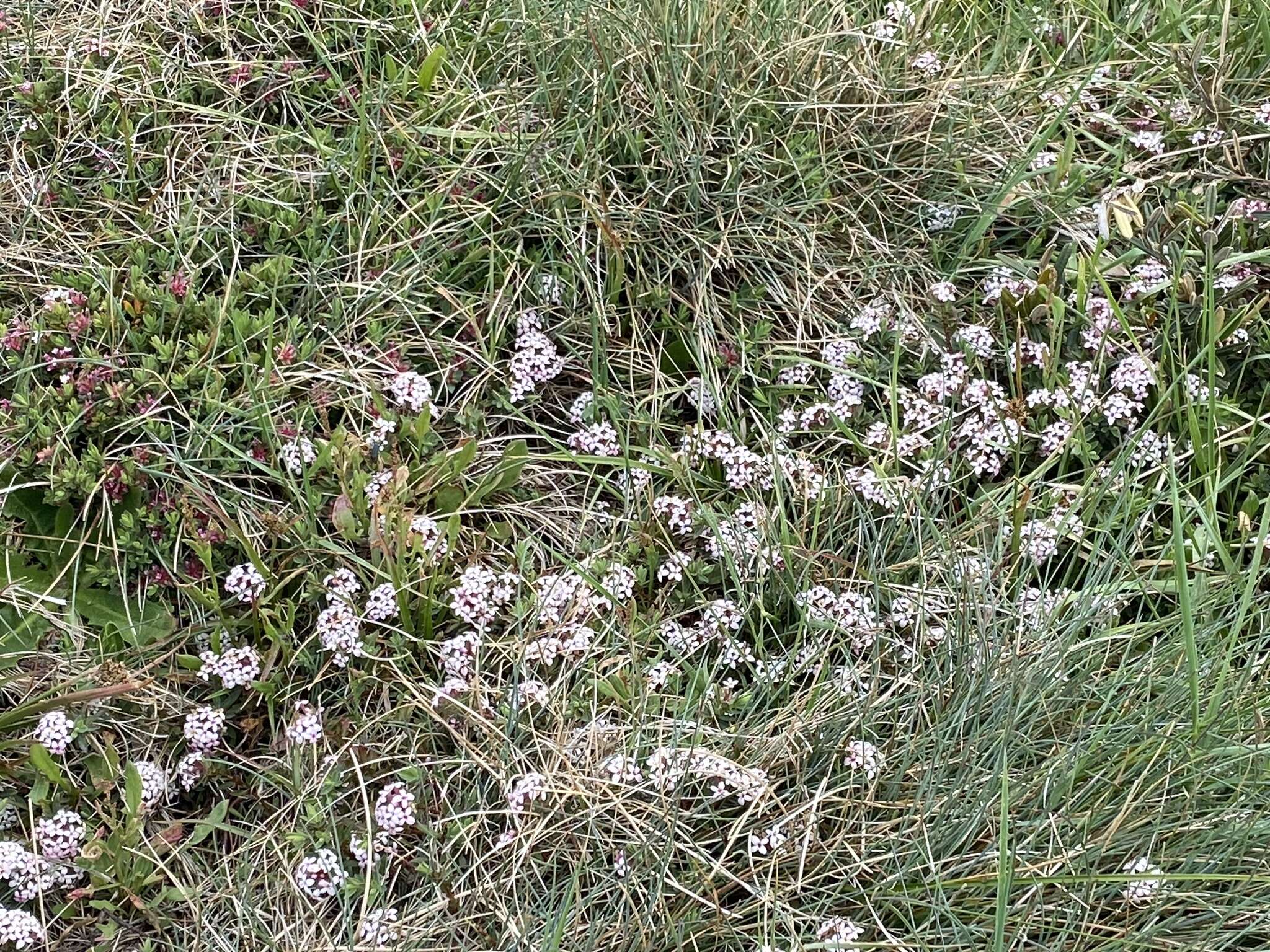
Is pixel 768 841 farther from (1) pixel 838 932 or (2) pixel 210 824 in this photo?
(2) pixel 210 824

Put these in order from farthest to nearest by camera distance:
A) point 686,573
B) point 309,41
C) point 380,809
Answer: point 309,41 → point 686,573 → point 380,809

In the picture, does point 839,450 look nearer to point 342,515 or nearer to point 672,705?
point 672,705

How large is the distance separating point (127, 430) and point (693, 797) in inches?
51.3

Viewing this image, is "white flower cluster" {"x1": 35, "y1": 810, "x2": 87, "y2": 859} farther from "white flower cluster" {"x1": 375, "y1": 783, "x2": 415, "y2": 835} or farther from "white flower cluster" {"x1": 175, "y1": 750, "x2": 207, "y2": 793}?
"white flower cluster" {"x1": 375, "y1": 783, "x2": 415, "y2": 835}

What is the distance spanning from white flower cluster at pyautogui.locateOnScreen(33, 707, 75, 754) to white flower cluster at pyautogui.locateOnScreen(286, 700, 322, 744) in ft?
1.21

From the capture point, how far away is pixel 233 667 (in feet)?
7.09

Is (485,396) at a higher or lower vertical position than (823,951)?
higher

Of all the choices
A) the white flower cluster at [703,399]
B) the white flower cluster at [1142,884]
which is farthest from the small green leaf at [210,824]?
the white flower cluster at [1142,884]

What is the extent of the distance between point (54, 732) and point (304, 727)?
42cm

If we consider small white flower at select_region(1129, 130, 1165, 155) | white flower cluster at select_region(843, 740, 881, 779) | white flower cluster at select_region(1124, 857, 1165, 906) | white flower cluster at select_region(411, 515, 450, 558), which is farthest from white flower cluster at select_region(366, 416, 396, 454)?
small white flower at select_region(1129, 130, 1165, 155)

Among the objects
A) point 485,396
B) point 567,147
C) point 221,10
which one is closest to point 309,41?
point 221,10

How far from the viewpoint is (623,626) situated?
2.29 m

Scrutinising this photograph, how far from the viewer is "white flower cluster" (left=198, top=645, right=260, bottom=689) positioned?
84.7 inches

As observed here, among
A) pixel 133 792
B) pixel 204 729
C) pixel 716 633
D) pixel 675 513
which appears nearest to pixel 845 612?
pixel 716 633
